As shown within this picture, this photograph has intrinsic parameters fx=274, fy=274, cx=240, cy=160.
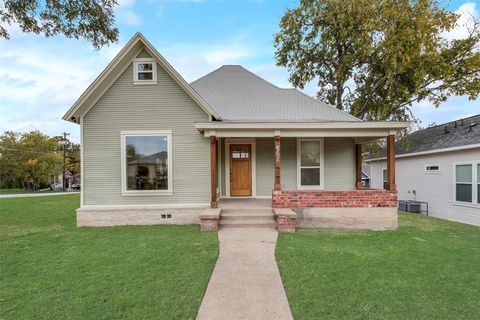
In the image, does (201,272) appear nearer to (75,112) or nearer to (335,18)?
(75,112)

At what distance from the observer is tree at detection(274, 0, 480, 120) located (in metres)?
13.5

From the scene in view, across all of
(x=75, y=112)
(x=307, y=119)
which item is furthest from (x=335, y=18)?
(x=75, y=112)

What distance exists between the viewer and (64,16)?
613 cm

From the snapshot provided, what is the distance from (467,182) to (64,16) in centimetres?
1437

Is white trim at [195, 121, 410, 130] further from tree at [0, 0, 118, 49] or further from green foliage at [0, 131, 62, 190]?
green foliage at [0, 131, 62, 190]

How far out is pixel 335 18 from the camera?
15.1 meters

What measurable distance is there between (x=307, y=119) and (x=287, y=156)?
1.55 metres

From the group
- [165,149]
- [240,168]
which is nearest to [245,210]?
[240,168]

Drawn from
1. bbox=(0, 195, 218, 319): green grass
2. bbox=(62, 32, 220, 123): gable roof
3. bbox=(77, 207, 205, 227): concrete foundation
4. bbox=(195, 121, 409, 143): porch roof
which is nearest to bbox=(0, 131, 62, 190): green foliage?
bbox=(62, 32, 220, 123): gable roof

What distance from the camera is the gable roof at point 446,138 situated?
442 inches

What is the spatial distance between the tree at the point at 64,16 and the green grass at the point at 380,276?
6.43 metres

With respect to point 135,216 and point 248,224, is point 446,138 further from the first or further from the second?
point 135,216

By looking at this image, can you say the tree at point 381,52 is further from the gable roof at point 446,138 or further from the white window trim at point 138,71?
the white window trim at point 138,71

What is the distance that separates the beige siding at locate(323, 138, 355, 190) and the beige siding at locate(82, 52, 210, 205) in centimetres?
450
